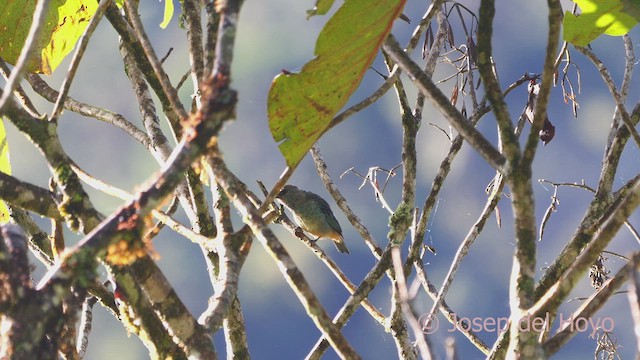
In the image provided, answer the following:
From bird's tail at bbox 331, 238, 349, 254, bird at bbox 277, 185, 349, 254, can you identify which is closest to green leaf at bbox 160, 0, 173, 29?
bird at bbox 277, 185, 349, 254

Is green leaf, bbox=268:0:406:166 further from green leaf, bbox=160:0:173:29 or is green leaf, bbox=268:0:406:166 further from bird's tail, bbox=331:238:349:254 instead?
bird's tail, bbox=331:238:349:254

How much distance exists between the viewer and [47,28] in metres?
2.06

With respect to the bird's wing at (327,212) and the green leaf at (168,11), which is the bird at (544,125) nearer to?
the green leaf at (168,11)

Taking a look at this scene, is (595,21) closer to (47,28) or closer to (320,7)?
(320,7)

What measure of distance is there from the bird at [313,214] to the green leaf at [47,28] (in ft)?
9.14

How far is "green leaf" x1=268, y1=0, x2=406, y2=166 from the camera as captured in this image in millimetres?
1306

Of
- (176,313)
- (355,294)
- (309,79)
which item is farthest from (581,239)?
(176,313)

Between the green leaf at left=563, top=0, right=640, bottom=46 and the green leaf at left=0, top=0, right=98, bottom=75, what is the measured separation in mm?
1252

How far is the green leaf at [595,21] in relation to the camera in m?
1.59

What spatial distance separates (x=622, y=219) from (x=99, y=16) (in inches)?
36.4

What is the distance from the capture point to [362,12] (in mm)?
1300

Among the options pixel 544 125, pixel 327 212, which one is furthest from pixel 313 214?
pixel 544 125

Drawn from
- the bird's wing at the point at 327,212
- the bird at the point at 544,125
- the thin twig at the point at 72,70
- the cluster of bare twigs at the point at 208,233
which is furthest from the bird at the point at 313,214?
the thin twig at the point at 72,70

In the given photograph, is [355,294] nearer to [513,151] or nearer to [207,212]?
[207,212]
